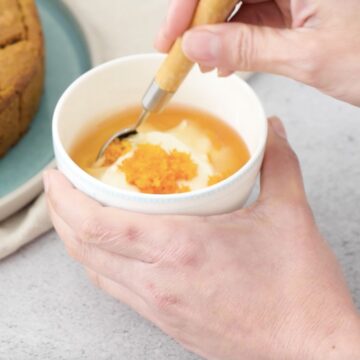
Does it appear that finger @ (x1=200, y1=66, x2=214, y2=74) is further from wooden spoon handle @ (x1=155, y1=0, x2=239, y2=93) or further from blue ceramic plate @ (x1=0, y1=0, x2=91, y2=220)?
blue ceramic plate @ (x1=0, y1=0, x2=91, y2=220)

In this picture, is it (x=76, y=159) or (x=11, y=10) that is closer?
(x=76, y=159)

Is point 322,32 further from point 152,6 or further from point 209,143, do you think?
point 152,6

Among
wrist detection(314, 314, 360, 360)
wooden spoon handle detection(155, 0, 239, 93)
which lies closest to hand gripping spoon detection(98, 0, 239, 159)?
wooden spoon handle detection(155, 0, 239, 93)

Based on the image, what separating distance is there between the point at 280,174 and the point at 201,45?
167 mm

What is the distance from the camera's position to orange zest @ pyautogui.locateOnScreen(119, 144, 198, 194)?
644 millimetres

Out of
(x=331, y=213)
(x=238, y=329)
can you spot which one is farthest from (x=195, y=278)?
(x=331, y=213)

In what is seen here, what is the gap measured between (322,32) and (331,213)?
0.30 metres

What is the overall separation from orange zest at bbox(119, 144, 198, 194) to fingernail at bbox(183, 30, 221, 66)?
103 mm

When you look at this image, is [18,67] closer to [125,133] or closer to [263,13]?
[125,133]

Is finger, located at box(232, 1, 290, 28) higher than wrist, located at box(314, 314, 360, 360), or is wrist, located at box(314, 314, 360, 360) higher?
finger, located at box(232, 1, 290, 28)

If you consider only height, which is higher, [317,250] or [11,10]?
[11,10]

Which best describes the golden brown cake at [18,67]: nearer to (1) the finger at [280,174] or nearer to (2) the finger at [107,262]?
(2) the finger at [107,262]

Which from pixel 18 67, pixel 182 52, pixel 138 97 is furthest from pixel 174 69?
pixel 18 67

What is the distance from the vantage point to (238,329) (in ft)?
2.01
